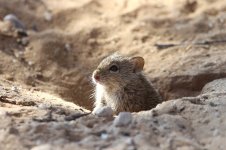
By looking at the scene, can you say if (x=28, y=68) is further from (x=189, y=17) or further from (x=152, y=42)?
(x=189, y=17)

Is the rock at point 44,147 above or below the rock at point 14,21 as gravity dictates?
below

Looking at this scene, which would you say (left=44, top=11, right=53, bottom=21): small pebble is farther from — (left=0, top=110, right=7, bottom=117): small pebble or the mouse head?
(left=0, top=110, right=7, bottom=117): small pebble

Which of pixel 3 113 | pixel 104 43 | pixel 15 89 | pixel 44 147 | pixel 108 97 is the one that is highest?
pixel 104 43

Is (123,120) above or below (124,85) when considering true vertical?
below

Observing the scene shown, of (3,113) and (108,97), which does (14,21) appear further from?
(3,113)

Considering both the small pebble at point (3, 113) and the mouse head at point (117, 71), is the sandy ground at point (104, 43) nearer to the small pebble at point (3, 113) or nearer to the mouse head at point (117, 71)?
the mouse head at point (117, 71)

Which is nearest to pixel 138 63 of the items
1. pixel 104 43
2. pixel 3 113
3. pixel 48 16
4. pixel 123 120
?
pixel 104 43

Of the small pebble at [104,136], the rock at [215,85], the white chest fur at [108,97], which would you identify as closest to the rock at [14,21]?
the white chest fur at [108,97]
